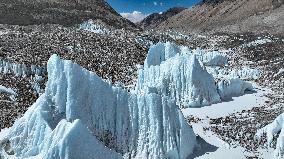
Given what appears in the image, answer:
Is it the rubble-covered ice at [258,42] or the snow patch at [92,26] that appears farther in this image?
the rubble-covered ice at [258,42]

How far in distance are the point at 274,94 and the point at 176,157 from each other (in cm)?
2151

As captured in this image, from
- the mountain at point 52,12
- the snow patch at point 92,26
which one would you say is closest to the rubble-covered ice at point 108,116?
the snow patch at point 92,26

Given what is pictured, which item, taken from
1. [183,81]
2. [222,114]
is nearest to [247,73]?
[183,81]

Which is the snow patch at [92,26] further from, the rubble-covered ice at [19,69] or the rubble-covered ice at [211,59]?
the rubble-covered ice at [19,69]

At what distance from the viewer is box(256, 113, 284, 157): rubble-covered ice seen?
31.7m

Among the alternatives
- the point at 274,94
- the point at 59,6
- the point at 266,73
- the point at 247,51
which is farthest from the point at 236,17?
the point at 274,94

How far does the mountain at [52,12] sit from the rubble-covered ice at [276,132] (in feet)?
195

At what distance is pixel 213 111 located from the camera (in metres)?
42.9

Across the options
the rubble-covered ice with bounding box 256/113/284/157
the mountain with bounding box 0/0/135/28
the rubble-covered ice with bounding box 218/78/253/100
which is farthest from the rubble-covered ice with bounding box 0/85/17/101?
the mountain with bounding box 0/0/135/28

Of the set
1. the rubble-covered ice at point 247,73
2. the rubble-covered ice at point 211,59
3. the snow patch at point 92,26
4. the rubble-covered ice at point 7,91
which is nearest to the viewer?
the rubble-covered ice at point 7,91

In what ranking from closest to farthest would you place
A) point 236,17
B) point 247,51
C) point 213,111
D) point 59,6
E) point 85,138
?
point 85,138
point 213,111
point 247,51
point 59,6
point 236,17

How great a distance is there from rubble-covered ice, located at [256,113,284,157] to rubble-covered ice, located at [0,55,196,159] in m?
5.22

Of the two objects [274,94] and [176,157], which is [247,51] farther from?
[176,157]

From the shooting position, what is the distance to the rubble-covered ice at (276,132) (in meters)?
31.7
